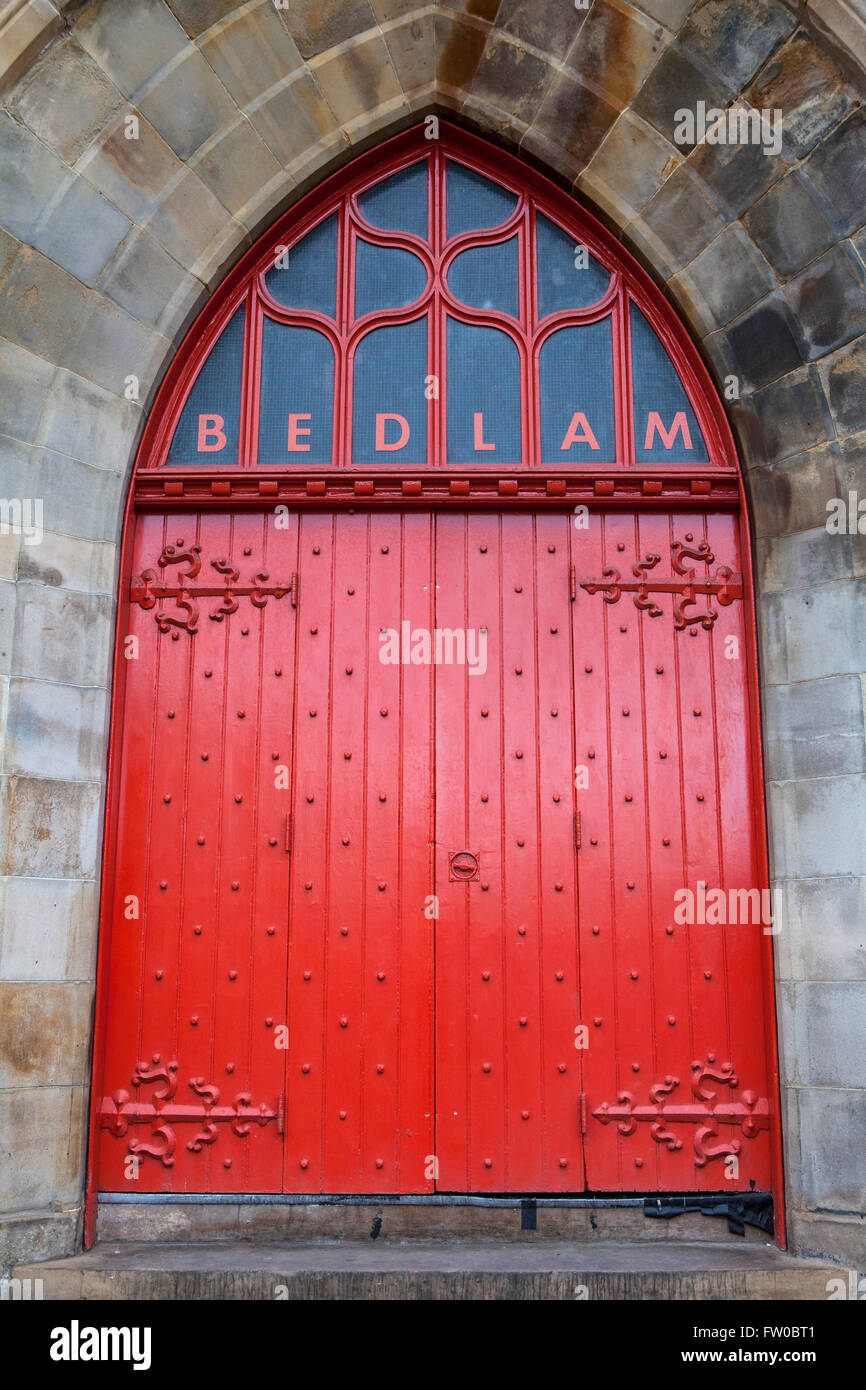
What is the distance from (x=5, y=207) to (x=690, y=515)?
3211 millimetres

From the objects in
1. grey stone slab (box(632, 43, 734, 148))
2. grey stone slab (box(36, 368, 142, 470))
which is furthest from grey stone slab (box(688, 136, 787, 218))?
grey stone slab (box(36, 368, 142, 470))

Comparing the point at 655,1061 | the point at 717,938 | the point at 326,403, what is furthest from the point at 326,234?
the point at 655,1061

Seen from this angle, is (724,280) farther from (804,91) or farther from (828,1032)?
(828,1032)

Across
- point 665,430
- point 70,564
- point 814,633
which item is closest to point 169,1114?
point 70,564

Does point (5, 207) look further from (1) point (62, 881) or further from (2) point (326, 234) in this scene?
(1) point (62, 881)

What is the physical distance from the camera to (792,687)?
4730 millimetres

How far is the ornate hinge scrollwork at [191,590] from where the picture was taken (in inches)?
196

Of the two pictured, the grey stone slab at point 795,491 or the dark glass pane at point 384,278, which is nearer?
the grey stone slab at point 795,491

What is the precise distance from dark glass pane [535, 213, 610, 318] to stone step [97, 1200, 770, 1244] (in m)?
3.94

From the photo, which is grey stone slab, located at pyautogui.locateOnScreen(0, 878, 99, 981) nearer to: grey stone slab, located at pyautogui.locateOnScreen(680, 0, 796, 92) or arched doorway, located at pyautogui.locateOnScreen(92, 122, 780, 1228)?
arched doorway, located at pyautogui.locateOnScreen(92, 122, 780, 1228)

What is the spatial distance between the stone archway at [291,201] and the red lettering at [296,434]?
2.06ft

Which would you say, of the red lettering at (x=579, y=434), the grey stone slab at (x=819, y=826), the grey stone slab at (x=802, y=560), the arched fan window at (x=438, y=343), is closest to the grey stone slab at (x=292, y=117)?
the arched fan window at (x=438, y=343)

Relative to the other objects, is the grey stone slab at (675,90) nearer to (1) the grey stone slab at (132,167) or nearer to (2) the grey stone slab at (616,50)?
(2) the grey stone slab at (616,50)

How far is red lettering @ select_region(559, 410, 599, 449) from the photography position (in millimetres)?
5113
